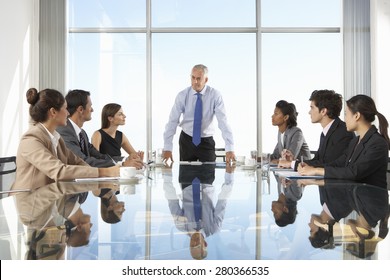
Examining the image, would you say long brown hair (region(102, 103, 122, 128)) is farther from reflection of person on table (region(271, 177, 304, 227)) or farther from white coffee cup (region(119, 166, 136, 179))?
reflection of person on table (region(271, 177, 304, 227))

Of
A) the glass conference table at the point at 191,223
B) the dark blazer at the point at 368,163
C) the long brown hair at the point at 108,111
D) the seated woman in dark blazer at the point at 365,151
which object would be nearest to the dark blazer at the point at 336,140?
the seated woman in dark blazer at the point at 365,151

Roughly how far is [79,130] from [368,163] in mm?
2024

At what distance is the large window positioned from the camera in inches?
275

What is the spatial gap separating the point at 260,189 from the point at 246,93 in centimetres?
541

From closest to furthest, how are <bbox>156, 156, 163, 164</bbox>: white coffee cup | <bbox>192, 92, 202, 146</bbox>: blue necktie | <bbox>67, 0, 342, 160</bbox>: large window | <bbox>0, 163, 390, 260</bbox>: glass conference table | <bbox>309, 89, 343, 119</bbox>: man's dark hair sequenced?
<bbox>0, 163, 390, 260</bbox>: glass conference table → <bbox>309, 89, 343, 119</bbox>: man's dark hair → <bbox>156, 156, 163, 164</bbox>: white coffee cup → <bbox>192, 92, 202, 146</bbox>: blue necktie → <bbox>67, 0, 342, 160</bbox>: large window

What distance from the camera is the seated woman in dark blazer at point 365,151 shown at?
2480 millimetres

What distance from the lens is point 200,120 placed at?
4316mm

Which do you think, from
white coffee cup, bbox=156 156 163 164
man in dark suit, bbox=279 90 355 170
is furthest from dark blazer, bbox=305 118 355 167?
white coffee cup, bbox=156 156 163 164

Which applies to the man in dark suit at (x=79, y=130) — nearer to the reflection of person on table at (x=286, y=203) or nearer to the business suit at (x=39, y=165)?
the business suit at (x=39, y=165)

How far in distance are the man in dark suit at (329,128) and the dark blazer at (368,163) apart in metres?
0.52

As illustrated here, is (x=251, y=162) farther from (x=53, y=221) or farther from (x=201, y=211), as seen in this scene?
(x=53, y=221)

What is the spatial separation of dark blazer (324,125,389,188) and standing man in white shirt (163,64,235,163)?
174cm
